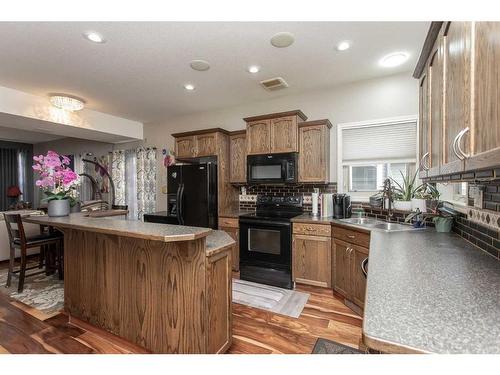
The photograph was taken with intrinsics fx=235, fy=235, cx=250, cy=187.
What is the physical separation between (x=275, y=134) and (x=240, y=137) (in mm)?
684

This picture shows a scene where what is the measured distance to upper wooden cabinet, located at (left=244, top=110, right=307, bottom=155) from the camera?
3156 millimetres

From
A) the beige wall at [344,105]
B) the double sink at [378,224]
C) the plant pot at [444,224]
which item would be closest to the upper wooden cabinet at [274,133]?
the beige wall at [344,105]

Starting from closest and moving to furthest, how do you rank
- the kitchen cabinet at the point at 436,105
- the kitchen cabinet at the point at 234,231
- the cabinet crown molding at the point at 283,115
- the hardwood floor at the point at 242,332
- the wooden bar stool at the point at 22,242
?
the kitchen cabinet at the point at 436,105 → the hardwood floor at the point at 242,332 → the wooden bar stool at the point at 22,242 → the cabinet crown molding at the point at 283,115 → the kitchen cabinet at the point at 234,231

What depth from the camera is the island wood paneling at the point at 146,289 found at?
1519mm

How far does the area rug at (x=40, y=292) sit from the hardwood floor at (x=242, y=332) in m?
0.10

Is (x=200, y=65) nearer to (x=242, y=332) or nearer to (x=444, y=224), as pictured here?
(x=242, y=332)

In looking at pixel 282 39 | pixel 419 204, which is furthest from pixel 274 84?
pixel 419 204

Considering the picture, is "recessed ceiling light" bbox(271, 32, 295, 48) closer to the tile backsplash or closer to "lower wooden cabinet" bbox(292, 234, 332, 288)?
the tile backsplash

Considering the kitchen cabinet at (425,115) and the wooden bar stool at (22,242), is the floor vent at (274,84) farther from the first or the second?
the wooden bar stool at (22,242)

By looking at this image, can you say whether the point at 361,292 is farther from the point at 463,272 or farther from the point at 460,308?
the point at 460,308

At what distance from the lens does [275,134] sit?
3.26 meters

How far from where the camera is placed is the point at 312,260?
2814 millimetres
